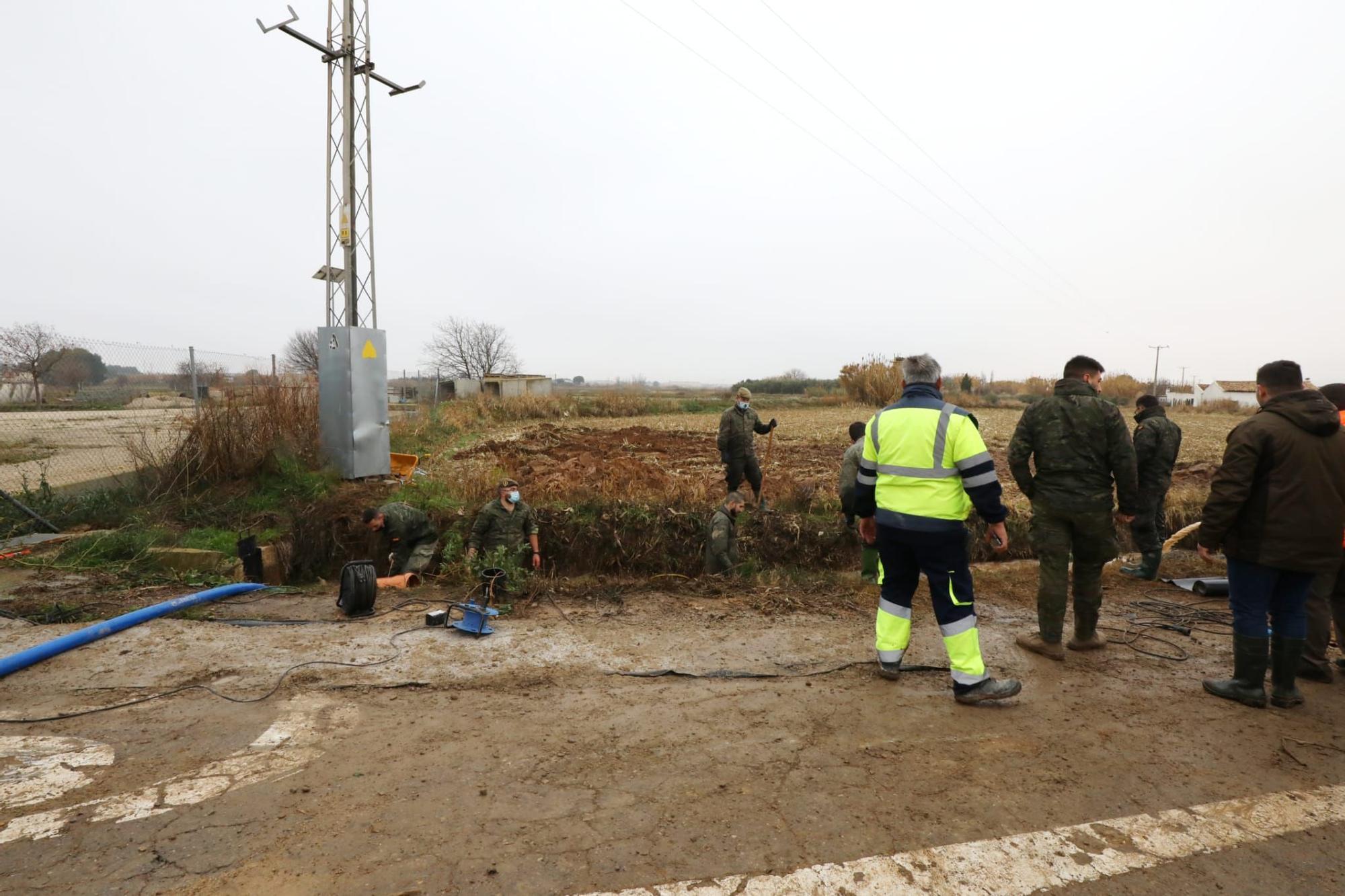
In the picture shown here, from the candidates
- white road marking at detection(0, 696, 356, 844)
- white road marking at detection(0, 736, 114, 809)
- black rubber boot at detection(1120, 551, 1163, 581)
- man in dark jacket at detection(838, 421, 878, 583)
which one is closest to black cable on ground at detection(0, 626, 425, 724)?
white road marking at detection(0, 736, 114, 809)

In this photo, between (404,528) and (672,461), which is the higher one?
(672,461)

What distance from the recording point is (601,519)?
8156 millimetres

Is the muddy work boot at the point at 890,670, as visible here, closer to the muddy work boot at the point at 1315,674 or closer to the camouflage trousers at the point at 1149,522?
the camouflage trousers at the point at 1149,522

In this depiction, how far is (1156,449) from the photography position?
6.95 meters

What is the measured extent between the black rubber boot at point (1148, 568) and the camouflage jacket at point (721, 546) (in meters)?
3.88

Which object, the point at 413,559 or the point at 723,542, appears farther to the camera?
the point at 413,559

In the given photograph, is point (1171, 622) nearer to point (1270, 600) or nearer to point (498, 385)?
point (1270, 600)

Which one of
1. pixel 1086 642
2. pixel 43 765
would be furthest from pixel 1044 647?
pixel 43 765

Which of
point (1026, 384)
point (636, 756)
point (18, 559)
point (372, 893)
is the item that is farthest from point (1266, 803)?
point (1026, 384)

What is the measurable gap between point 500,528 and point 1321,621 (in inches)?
259

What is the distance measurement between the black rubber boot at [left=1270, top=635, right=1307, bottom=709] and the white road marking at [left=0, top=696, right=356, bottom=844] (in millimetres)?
5092

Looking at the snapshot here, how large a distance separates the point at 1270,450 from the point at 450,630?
5.25 m

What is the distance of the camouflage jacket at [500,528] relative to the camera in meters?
7.21

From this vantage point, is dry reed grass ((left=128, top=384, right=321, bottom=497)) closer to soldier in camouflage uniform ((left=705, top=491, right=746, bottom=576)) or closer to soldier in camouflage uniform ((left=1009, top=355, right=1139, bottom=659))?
soldier in camouflage uniform ((left=705, top=491, right=746, bottom=576))
